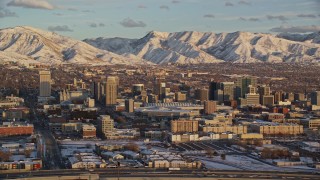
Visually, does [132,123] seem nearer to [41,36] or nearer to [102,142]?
[102,142]

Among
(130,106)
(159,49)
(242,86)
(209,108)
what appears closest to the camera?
(209,108)

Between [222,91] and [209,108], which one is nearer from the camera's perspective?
[209,108]

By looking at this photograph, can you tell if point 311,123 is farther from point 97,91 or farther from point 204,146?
point 97,91

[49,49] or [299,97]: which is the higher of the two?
[49,49]

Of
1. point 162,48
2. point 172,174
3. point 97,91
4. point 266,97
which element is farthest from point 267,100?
point 162,48

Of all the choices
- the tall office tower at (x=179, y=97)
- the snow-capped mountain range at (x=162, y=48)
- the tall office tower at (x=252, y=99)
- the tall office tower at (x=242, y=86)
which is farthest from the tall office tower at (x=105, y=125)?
the snow-capped mountain range at (x=162, y=48)

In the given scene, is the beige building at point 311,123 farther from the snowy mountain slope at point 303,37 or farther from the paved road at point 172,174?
the snowy mountain slope at point 303,37

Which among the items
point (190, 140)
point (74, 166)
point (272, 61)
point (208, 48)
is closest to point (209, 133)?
point (190, 140)

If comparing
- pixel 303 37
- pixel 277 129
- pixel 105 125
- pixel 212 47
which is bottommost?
pixel 277 129
